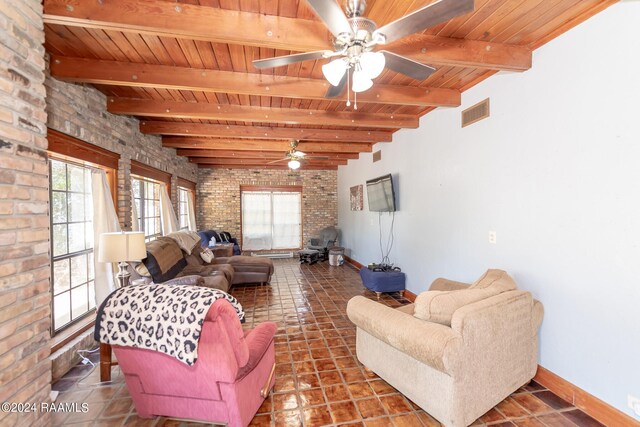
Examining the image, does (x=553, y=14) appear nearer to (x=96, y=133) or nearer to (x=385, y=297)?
(x=385, y=297)

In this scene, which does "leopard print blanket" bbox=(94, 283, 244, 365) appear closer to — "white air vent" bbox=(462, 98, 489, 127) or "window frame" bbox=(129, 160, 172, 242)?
"window frame" bbox=(129, 160, 172, 242)

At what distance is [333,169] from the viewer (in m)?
8.54

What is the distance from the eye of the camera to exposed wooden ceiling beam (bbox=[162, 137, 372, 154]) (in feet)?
16.7

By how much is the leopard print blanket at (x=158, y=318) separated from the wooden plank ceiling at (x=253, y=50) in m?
1.64

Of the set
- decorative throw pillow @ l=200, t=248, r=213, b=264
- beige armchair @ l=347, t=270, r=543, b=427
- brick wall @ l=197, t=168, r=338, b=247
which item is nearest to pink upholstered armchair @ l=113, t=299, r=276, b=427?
beige armchair @ l=347, t=270, r=543, b=427

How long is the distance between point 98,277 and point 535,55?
4550 mm

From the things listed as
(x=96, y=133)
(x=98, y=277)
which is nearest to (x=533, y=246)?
(x=98, y=277)

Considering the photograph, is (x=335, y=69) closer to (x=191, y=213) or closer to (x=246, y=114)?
(x=246, y=114)

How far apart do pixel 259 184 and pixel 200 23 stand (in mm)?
6466

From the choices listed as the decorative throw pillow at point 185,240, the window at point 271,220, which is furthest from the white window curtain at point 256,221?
the decorative throw pillow at point 185,240

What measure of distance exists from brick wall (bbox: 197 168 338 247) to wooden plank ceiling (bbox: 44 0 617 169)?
14.9ft

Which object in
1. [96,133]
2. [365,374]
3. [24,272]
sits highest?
[96,133]

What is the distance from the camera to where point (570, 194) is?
6.94ft

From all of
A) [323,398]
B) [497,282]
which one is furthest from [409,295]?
[323,398]
